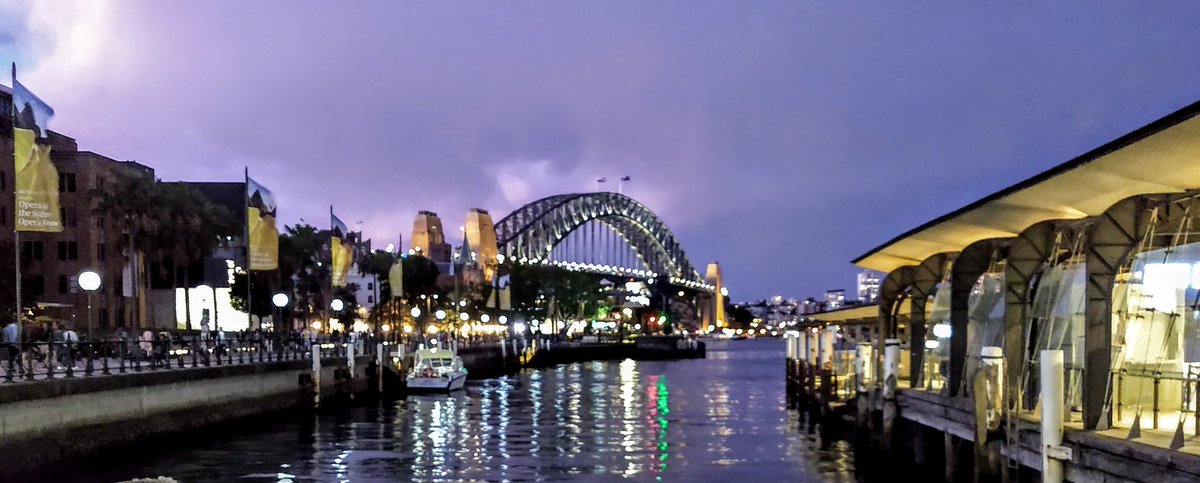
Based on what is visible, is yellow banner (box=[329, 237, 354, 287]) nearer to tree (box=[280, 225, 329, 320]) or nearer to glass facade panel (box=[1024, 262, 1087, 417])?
tree (box=[280, 225, 329, 320])

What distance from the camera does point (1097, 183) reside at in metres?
24.1

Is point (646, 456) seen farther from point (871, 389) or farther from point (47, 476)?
point (47, 476)

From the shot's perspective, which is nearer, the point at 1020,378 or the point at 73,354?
the point at 1020,378

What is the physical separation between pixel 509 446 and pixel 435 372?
3182 cm

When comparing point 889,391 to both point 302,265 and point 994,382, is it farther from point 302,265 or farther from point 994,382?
point 302,265

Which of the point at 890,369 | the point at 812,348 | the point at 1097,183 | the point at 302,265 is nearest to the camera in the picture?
the point at 1097,183

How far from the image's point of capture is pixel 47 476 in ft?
106

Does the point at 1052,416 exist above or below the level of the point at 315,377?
above

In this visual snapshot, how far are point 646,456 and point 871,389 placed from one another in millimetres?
8415

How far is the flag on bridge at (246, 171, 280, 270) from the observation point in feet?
177

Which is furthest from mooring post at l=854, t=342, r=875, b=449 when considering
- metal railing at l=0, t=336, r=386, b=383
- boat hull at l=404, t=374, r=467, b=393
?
boat hull at l=404, t=374, r=467, b=393

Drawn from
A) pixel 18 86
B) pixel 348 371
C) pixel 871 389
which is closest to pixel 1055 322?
pixel 871 389

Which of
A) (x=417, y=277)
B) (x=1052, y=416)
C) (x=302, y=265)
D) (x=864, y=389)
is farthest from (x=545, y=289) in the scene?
(x=1052, y=416)

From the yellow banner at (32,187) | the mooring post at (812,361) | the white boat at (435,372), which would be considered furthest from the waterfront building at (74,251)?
the yellow banner at (32,187)
